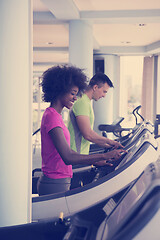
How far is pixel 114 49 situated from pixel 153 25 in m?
2.48

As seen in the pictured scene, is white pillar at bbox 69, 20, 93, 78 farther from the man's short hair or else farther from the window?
the window

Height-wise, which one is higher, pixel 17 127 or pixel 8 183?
pixel 17 127

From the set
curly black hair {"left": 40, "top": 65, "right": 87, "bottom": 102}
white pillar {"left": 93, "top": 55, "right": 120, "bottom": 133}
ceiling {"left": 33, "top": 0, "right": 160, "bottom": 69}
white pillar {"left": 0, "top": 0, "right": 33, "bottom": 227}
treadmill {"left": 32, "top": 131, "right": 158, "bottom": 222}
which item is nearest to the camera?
white pillar {"left": 0, "top": 0, "right": 33, "bottom": 227}

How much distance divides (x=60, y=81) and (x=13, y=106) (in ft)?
2.28

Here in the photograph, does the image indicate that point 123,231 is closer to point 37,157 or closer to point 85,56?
point 85,56

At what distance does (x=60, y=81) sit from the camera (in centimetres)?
176

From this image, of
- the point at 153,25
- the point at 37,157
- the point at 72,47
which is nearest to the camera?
the point at 72,47

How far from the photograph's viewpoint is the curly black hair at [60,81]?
1715 millimetres

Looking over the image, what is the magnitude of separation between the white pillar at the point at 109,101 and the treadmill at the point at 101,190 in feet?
21.5

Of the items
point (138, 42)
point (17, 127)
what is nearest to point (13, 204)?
point (17, 127)

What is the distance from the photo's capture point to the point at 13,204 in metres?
1.10

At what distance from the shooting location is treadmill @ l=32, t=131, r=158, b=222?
1.44m

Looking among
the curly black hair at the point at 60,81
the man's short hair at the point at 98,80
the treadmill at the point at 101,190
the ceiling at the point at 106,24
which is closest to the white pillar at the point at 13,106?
the treadmill at the point at 101,190

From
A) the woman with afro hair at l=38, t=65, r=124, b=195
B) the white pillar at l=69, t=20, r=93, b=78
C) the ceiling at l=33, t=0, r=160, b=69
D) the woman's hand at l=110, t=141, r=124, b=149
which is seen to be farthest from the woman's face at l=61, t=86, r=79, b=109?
the white pillar at l=69, t=20, r=93, b=78
